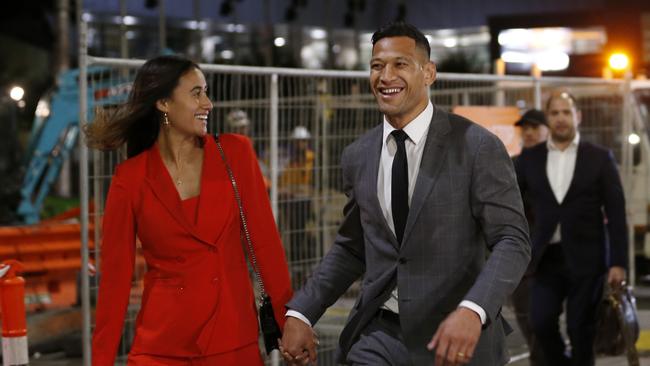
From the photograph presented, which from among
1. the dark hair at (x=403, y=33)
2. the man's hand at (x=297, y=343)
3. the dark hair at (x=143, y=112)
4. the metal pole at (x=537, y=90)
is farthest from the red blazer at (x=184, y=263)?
the metal pole at (x=537, y=90)

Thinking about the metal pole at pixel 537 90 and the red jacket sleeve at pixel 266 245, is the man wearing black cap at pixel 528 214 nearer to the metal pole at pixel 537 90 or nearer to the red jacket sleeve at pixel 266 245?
the metal pole at pixel 537 90

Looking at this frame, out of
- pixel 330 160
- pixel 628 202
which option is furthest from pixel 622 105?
pixel 330 160

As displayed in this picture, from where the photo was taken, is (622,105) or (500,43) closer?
(622,105)

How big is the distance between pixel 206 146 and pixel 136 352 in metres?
0.89

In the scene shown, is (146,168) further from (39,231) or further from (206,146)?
(39,231)

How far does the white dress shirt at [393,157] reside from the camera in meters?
4.59

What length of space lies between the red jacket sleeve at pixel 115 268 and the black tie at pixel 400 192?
114 cm

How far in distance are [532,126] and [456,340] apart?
577 centimetres

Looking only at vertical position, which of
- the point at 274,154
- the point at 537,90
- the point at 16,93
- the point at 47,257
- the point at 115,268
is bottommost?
the point at 47,257

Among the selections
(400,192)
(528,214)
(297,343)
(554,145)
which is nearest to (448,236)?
(400,192)

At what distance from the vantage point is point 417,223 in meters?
4.48

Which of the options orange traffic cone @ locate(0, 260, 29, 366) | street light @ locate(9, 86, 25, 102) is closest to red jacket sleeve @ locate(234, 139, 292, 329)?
orange traffic cone @ locate(0, 260, 29, 366)

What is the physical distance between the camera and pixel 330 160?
30.2 feet

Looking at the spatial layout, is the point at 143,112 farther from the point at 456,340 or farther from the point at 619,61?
the point at 619,61
